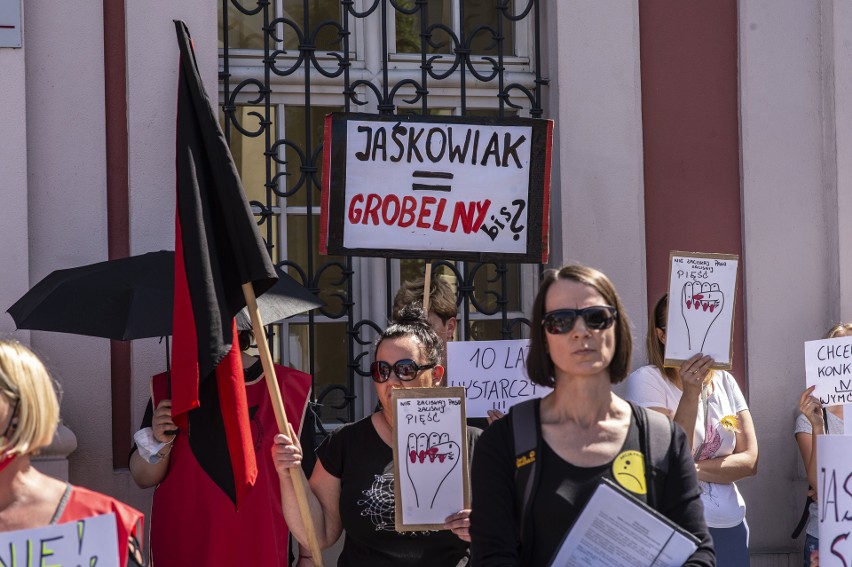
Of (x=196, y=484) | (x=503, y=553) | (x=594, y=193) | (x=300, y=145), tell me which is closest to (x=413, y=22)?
(x=300, y=145)

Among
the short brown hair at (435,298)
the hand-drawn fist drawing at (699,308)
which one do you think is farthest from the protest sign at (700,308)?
the short brown hair at (435,298)

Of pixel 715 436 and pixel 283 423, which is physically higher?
pixel 283 423

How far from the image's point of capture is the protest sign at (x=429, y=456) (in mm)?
3582

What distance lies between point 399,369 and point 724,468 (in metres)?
1.55

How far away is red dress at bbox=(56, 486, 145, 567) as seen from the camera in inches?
103

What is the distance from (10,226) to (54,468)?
1.05 metres

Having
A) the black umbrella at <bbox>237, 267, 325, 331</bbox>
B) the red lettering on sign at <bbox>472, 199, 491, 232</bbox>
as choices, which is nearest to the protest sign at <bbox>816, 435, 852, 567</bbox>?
the red lettering on sign at <bbox>472, 199, 491, 232</bbox>

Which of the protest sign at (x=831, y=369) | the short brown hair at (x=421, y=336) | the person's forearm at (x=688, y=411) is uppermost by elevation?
the short brown hair at (x=421, y=336)

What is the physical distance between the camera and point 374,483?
12.2 feet

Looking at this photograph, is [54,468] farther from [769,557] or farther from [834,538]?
[769,557]

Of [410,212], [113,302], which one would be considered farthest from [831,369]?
[113,302]

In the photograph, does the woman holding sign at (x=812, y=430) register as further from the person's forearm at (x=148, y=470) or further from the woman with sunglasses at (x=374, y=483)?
the person's forearm at (x=148, y=470)

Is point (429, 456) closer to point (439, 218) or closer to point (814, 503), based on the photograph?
point (439, 218)

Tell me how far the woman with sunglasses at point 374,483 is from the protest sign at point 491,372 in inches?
18.7
